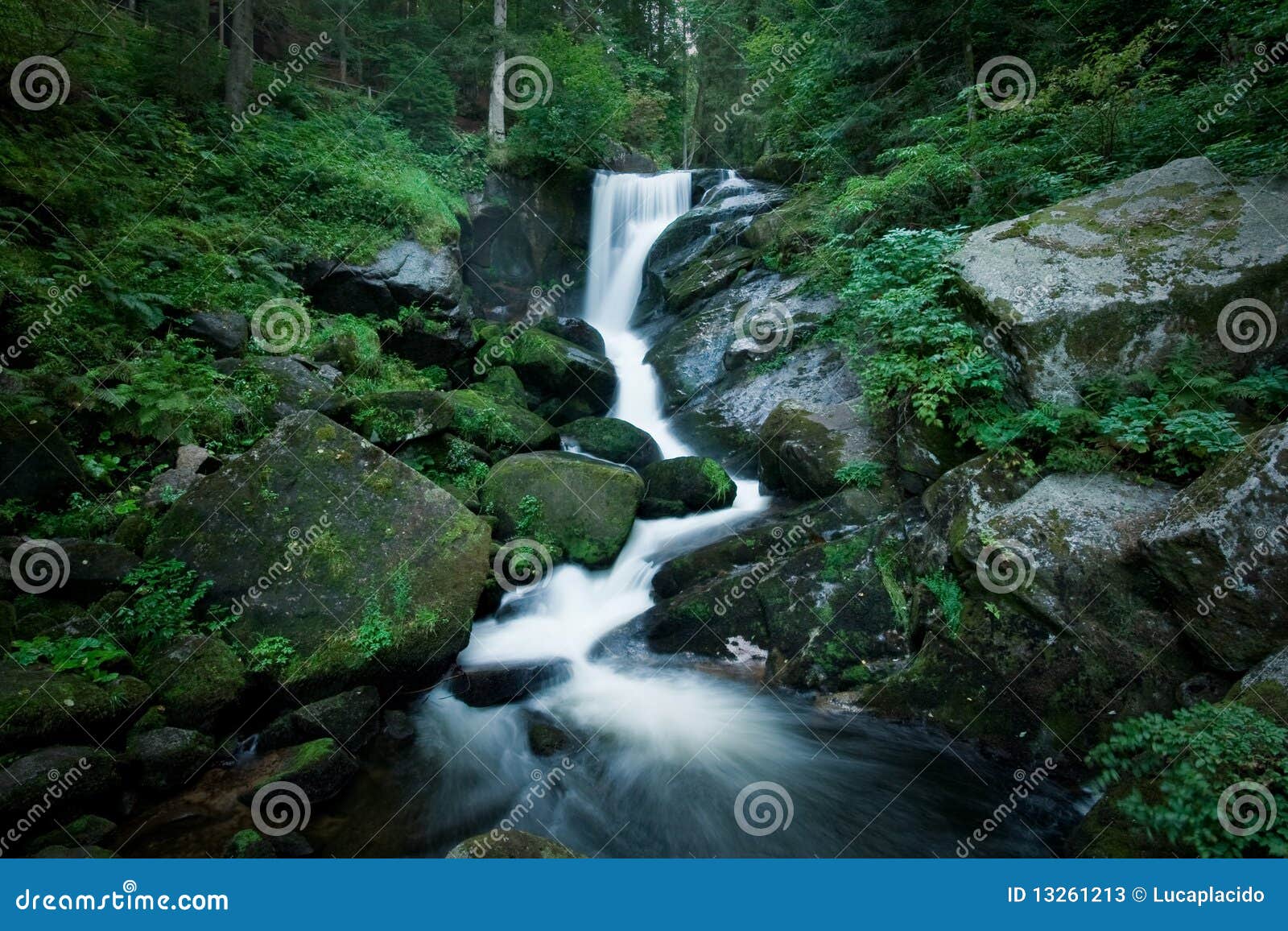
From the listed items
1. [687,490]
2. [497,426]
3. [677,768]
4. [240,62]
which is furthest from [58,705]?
[240,62]

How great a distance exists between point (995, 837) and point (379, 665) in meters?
5.58

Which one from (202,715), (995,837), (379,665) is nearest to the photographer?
(995,837)

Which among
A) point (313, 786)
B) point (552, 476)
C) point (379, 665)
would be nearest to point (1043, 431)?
point (552, 476)

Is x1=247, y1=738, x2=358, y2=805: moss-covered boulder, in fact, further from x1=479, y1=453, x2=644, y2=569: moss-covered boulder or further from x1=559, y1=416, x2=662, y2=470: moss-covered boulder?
x1=559, y1=416, x2=662, y2=470: moss-covered boulder

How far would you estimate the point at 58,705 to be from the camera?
15.1 feet

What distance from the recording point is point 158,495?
6609mm

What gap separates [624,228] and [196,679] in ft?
51.8

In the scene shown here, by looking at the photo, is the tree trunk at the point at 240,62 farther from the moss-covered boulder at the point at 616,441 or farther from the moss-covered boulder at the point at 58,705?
the moss-covered boulder at the point at 58,705

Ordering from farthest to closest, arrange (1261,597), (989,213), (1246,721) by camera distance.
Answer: (989,213) → (1261,597) → (1246,721)

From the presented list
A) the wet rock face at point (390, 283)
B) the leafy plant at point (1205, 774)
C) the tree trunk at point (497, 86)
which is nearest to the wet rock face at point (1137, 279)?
the leafy plant at point (1205, 774)

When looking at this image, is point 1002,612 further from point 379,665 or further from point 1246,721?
point 379,665

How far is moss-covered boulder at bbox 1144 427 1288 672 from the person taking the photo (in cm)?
416

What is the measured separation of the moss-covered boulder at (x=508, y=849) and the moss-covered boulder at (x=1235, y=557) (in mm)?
4818

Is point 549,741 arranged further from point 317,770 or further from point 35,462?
point 35,462
